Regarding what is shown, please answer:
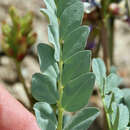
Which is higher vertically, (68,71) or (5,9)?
(68,71)

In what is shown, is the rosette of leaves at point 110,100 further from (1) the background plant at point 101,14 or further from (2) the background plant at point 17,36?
(2) the background plant at point 17,36

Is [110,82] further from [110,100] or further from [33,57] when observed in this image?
[33,57]

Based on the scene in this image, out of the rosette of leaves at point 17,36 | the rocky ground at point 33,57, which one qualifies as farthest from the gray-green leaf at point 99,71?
the rocky ground at point 33,57

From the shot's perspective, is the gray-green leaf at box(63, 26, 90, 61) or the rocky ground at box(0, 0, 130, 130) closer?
the gray-green leaf at box(63, 26, 90, 61)

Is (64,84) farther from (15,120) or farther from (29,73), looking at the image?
(29,73)

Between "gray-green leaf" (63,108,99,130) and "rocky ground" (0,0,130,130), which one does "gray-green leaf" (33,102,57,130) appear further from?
"rocky ground" (0,0,130,130)

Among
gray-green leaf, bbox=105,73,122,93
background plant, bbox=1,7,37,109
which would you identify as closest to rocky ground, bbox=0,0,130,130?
background plant, bbox=1,7,37,109

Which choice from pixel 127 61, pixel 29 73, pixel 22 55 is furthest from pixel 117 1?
pixel 127 61
